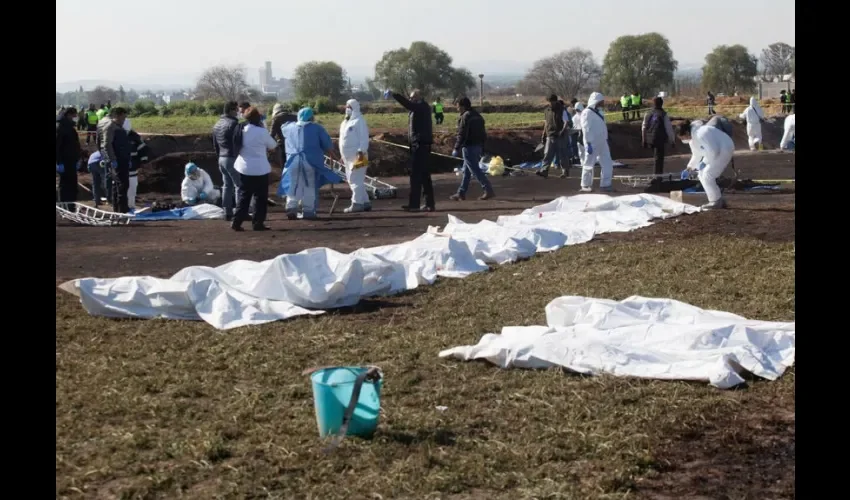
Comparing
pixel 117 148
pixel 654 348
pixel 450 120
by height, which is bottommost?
pixel 654 348

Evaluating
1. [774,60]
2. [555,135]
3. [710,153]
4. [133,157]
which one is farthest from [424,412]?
[774,60]

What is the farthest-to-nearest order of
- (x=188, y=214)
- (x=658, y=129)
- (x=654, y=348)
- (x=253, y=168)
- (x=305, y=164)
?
(x=658, y=129)
(x=188, y=214)
(x=305, y=164)
(x=253, y=168)
(x=654, y=348)

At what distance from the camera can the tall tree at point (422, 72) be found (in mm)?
95062

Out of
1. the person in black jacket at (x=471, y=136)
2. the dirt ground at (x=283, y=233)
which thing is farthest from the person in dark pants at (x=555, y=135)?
the person in black jacket at (x=471, y=136)

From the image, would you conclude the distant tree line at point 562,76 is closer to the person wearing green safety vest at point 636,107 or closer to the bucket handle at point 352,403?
Result: the person wearing green safety vest at point 636,107

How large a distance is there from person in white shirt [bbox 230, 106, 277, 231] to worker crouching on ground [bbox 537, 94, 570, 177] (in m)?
9.43

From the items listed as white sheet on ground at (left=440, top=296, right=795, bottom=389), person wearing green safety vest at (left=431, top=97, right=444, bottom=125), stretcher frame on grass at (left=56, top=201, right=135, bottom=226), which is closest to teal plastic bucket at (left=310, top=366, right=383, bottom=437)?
white sheet on ground at (left=440, top=296, right=795, bottom=389)

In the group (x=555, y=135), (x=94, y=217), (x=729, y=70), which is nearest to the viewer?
(x=94, y=217)

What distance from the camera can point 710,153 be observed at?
14.3 meters

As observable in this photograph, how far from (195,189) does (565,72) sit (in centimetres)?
8814

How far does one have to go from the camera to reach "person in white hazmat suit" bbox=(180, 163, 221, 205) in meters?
17.6

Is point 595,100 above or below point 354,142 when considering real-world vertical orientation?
above

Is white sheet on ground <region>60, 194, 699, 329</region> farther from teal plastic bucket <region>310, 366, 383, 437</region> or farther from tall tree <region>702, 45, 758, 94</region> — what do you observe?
tall tree <region>702, 45, 758, 94</region>

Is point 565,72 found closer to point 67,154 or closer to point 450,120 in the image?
point 450,120
